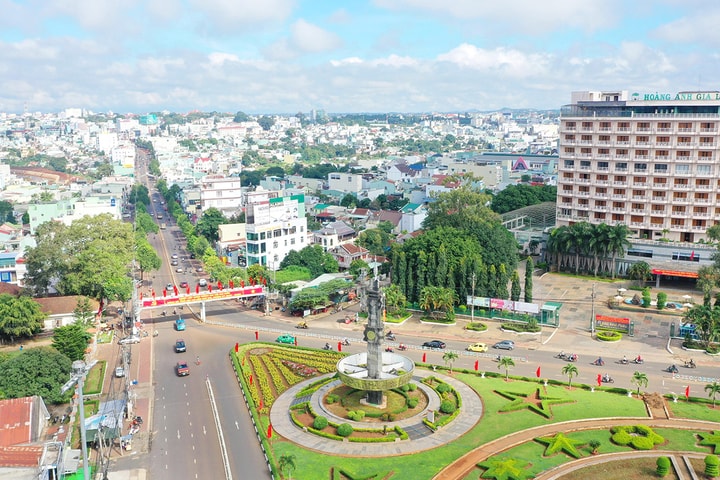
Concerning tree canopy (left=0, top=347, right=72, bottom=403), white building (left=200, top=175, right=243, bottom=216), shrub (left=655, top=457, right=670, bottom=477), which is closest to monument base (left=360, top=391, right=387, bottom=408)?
shrub (left=655, top=457, right=670, bottom=477)

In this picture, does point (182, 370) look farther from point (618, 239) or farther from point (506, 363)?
point (618, 239)

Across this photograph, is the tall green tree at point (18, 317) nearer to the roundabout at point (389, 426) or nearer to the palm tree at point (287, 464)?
the roundabout at point (389, 426)


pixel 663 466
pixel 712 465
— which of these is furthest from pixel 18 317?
pixel 712 465

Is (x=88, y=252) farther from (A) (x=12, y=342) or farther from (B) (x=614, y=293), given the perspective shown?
(B) (x=614, y=293)

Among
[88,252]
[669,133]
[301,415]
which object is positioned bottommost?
[301,415]

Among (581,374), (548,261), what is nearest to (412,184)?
(548,261)

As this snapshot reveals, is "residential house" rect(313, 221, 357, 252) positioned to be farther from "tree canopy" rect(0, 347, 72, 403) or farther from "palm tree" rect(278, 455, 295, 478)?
"palm tree" rect(278, 455, 295, 478)
